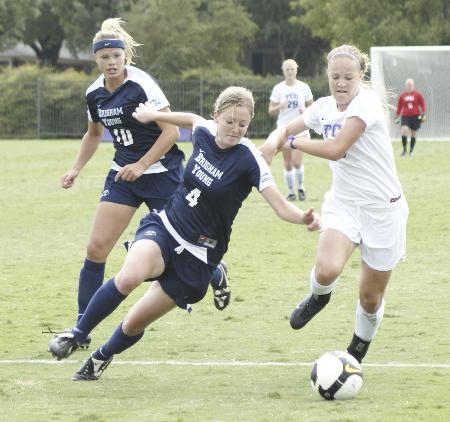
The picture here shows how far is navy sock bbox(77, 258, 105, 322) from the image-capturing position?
27.1ft

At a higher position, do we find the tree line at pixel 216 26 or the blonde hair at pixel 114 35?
the blonde hair at pixel 114 35

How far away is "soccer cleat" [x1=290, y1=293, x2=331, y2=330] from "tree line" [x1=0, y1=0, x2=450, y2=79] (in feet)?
126

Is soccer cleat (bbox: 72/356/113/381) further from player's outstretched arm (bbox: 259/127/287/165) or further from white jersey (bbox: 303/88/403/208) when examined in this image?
white jersey (bbox: 303/88/403/208)

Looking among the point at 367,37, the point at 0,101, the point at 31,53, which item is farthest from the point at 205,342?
the point at 31,53

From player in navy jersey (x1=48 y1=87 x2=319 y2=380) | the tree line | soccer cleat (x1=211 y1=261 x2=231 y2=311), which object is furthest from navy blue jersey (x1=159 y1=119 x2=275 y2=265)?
the tree line

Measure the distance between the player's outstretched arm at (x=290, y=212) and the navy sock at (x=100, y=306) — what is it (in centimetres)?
106

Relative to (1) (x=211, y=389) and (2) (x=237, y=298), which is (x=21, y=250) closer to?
(2) (x=237, y=298)

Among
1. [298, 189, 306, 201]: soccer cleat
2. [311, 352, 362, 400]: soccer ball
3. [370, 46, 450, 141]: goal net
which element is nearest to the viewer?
[311, 352, 362, 400]: soccer ball

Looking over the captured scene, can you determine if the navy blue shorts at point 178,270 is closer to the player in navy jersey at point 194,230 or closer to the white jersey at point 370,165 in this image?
the player in navy jersey at point 194,230

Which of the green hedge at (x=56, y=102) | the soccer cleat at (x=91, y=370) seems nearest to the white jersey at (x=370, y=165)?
the soccer cleat at (x=91, y=370)

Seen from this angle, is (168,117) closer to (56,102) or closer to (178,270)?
(178,270)

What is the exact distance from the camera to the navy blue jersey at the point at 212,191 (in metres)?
6.71

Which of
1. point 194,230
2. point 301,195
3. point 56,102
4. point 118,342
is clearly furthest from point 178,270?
point 56,102

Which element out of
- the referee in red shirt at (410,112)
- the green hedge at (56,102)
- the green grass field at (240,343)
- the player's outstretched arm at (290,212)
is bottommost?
the green hedge at (56,102)
